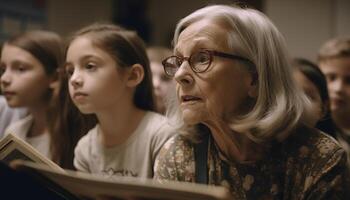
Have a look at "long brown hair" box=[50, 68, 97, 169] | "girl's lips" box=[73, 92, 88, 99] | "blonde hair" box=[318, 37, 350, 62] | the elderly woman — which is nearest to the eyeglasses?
the elderly woman

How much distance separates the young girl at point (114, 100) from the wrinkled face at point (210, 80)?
401 millimetres

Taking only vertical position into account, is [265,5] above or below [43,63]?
above

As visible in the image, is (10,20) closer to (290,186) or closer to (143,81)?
(143,81)

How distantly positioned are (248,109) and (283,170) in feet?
0.56

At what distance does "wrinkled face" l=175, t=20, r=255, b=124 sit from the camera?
112 centimetres

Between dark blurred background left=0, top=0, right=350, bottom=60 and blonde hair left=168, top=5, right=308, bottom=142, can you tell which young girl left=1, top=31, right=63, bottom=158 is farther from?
blonde hair left=168, top=5, right=308, bottom=142

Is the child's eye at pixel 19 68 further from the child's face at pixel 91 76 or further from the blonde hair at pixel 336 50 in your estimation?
the blonde hair at pixel 336 50

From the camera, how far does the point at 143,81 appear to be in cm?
166

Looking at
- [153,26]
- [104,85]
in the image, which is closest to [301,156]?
[104,85]

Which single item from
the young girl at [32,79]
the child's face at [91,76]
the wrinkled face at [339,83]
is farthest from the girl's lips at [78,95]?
the wrinkled face at [339,83]

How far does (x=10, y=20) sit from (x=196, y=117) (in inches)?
98.4

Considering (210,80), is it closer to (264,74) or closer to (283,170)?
(264,74)

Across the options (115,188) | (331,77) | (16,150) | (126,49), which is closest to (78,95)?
(126,49)

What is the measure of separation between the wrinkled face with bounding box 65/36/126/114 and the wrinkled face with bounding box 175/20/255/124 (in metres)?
0.45
